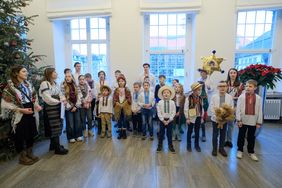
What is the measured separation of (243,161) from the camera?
2.86 meters

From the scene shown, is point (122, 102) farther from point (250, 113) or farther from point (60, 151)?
point (250, 113)

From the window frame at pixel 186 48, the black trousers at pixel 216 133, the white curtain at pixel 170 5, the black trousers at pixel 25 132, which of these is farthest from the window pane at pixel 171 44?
the black trousers at pixel 25 132

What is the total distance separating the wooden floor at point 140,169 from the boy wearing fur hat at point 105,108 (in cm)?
50

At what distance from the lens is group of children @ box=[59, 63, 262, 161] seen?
295 centimetres

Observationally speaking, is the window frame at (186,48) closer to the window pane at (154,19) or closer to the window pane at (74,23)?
the window pane at (154,19)

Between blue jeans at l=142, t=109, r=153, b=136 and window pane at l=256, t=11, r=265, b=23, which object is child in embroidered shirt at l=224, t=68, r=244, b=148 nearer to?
blue jeans at l=142, t=109, r=153, b=136

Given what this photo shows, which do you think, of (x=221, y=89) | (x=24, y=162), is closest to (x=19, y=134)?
(x=24, y=162)

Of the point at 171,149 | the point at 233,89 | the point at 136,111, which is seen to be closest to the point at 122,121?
the point at 136,111

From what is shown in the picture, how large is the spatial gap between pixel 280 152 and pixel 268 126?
1.60 m

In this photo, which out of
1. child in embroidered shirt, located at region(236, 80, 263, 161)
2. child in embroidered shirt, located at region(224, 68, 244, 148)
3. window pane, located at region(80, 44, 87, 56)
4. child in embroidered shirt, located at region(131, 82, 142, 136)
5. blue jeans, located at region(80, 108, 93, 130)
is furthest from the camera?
window pane, located at region(80, 44, 87, 56)

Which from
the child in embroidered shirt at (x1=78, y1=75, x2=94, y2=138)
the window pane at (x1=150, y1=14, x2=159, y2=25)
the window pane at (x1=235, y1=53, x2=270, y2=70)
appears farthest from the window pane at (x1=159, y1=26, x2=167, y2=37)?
the child in embroidered shirt at (x1=78, y1=75, x2=94, y2=138)

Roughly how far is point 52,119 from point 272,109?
16.9 feet

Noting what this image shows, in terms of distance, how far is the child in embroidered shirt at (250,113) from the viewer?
284cm

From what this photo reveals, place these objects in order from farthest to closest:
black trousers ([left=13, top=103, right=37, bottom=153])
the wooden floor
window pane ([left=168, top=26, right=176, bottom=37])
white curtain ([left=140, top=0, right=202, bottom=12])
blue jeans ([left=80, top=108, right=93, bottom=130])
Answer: window pane ([left=168, top=26, right=176, bottom=37]) → white curtain ([left=140, top=0, right=202, bottom=12]) → blue jeans ([left=80, top=108, right=93, bottom=130]) → black trousers ([left=13, top=103, right=37, bottom=153]) → the wooden floor
